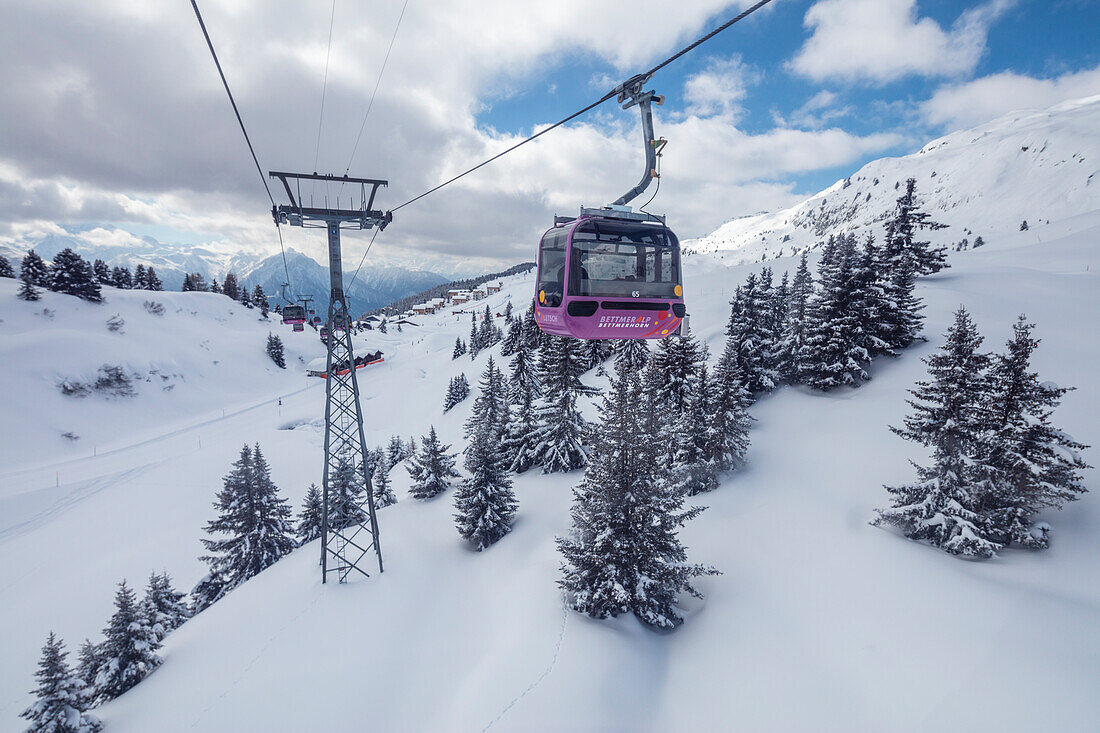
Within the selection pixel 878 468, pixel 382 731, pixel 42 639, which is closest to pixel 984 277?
pixel 878 468

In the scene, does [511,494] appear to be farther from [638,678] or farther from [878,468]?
[878,468]

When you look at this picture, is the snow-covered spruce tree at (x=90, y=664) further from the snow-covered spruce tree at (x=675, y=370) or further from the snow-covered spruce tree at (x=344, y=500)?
the snow-covered spruce tree at (x=675, y=370)

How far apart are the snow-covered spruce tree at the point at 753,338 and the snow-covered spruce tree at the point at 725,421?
25.8 feet

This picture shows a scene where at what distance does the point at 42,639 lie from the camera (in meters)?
21.1

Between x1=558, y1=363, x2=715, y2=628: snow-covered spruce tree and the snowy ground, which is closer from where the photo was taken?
Result: the snowy ground

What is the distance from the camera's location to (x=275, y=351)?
7688cm

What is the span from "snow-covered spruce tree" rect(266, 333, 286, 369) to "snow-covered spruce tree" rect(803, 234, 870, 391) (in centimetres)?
8231

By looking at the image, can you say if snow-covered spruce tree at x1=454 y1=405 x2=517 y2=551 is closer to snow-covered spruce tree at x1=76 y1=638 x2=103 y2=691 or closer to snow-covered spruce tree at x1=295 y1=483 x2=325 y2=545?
snow-covered spruce tree at x1=295 y1=483 x2=325 y2=545

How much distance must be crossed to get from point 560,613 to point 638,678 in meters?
3.42

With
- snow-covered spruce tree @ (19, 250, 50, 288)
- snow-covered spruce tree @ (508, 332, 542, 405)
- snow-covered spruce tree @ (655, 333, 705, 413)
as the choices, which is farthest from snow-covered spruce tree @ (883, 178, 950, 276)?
snow-covered spruce tree @ (19, 250, 50, 288)

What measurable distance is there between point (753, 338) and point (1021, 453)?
18572 mm

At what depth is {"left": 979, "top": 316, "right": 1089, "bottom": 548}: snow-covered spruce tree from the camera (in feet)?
48.0

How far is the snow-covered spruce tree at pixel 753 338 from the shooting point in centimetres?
3200

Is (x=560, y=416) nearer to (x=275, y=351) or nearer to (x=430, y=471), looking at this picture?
(x=430, y=471)
